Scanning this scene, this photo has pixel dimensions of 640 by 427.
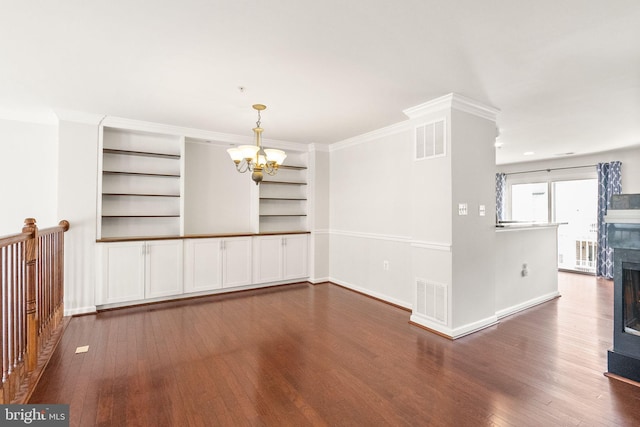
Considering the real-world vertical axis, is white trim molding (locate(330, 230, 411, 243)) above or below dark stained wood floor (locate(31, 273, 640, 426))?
above

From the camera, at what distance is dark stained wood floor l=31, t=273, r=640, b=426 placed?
2082 millimetres

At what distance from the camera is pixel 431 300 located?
3592 millimetres

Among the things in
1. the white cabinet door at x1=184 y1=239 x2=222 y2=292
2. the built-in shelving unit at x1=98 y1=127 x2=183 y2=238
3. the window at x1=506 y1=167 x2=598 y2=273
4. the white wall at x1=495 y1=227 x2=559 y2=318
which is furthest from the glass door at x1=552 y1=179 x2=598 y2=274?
Answer: the built-in shelving unit at x1=98 y1=127 x2=183 y2=238

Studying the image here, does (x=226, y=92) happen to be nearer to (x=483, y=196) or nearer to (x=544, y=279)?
(x=483, y=196)

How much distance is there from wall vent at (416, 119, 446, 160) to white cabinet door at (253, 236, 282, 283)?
2.93m

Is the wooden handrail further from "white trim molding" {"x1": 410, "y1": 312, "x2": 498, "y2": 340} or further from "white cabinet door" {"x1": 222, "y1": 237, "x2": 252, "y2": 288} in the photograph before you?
"white trim molding" {"x1": 410, "y1": 312, "x2": 498, "y2": 340}

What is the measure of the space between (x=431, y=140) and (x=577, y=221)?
5.85 metres

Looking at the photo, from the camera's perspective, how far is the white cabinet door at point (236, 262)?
5.05 meters

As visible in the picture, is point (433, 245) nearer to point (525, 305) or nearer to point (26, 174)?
point (525, 305)

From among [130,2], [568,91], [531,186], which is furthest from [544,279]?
[130,2]

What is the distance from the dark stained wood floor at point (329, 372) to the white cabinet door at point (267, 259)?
1.26 m

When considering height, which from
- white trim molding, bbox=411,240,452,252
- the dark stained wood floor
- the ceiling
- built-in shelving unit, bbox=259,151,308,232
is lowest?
the dark stained wood floor

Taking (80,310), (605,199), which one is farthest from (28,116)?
(605,199)

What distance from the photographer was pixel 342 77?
287cm
